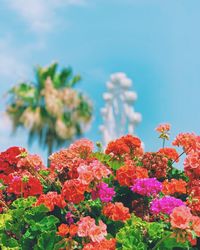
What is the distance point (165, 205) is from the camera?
461cm

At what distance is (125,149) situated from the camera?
571 cm

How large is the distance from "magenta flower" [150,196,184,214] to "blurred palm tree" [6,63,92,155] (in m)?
28.2

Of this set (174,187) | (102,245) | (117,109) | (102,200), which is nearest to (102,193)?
(102,200)

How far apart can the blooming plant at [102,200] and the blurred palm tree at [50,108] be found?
1067 inches

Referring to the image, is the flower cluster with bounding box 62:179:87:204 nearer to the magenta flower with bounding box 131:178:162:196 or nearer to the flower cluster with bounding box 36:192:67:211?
the flower cluster with bounding box 36:192:67:211

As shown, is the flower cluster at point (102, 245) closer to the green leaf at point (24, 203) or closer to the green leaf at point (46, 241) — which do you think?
the green leaf at point (46, 241)

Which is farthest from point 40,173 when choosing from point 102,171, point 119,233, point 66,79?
point 66,79

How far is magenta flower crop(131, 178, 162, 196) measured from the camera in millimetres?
4840

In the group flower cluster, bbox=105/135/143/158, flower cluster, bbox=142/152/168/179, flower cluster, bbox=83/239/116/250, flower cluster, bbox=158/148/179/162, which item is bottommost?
flower cluster, bbox=83/239/116/250

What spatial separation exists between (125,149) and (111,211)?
1.22 m

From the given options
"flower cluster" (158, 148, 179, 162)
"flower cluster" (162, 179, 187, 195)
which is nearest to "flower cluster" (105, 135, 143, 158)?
"flower cluster" (158, 148, 179, 162)

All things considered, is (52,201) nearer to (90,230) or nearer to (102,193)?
(102,193)

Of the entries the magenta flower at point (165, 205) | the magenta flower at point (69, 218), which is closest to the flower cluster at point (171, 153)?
the magenta flower at point (165, 205)

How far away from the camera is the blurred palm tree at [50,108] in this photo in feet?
109
